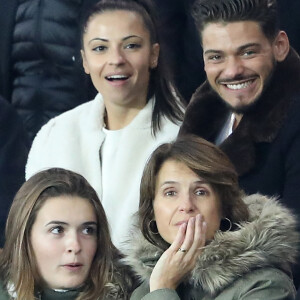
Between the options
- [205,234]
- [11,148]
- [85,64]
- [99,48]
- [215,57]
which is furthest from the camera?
[11,148]

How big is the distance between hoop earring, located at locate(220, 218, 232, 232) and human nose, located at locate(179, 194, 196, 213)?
11 cm

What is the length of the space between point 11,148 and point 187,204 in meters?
1.30

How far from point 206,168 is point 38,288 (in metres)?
0.61

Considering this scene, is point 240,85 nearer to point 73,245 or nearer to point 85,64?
point 85,64

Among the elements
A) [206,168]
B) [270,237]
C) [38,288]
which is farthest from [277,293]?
[38,288]

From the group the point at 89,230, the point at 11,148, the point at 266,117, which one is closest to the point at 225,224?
the point at 89,230

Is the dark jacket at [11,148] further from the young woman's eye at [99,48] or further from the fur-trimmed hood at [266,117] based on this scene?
the fur-trimmed hood at [266,117]

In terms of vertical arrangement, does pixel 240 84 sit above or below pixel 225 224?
above

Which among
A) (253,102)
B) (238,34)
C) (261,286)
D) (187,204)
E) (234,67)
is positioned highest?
(238,34)

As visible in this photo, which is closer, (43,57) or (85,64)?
(85,64)

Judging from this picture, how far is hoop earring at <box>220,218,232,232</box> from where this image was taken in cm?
349

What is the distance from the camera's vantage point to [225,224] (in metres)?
3.51

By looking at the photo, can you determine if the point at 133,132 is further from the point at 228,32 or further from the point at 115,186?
the point at 228,32

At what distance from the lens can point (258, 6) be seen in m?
3.89
